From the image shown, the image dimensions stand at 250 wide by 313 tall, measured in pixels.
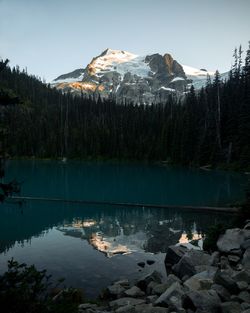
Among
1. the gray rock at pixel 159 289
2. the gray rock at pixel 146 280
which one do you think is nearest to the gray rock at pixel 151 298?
the gray rock at pixel 159 289

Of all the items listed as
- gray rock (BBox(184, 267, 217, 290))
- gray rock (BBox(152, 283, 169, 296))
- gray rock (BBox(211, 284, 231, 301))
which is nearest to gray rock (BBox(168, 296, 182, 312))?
gray rock (BBox(184, 267, 217, 290))

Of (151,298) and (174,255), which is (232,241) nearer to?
(174,255)

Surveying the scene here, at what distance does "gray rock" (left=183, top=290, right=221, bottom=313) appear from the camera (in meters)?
11.0

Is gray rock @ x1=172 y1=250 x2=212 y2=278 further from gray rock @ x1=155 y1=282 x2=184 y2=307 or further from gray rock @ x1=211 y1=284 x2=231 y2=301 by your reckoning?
gray rock @ x1=211 y1=284 x2=231 y2=301

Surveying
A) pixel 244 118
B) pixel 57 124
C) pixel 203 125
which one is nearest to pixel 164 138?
pixel 203 125

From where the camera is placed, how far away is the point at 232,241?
18.1m

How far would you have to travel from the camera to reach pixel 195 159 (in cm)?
8988

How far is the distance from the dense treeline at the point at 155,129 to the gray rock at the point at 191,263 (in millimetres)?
44441

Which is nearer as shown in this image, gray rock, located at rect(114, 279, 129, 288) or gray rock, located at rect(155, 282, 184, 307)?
gray rock, located at rect(155, 282, 184, 307)

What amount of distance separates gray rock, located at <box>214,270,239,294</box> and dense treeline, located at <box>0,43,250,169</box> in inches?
1899

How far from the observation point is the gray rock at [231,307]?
10.4m

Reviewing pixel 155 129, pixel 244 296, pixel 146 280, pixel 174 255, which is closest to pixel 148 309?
pixel 244 296

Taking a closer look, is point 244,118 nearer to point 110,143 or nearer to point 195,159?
point 195,159

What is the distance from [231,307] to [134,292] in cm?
550
